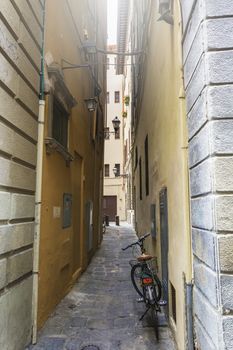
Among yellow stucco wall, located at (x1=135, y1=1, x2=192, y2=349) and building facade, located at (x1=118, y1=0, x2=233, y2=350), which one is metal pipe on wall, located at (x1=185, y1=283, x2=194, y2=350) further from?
yellow stucco wall, located at (x1=135, y1=1, x2=192, y2=349)

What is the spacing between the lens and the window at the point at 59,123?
561cm

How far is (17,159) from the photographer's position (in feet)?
12.5

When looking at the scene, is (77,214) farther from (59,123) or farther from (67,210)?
(59,123)

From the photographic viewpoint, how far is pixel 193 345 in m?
3.05

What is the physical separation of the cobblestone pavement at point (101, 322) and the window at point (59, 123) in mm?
2857

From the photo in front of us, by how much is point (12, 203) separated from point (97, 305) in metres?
2.89

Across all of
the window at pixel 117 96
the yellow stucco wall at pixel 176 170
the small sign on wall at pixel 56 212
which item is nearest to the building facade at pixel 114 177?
the window at pixel 117 96

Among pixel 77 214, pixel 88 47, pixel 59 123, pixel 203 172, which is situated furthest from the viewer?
pixel 88 47

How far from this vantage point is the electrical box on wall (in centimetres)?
605

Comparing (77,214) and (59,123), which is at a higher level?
(59,123)

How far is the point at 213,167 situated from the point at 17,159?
2.33 meters

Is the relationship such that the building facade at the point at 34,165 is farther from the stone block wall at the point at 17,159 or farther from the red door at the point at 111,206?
the red door at the point at 111,206

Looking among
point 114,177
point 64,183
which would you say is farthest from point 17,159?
point 114,177

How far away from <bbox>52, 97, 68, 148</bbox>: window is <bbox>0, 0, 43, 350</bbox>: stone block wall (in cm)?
106
